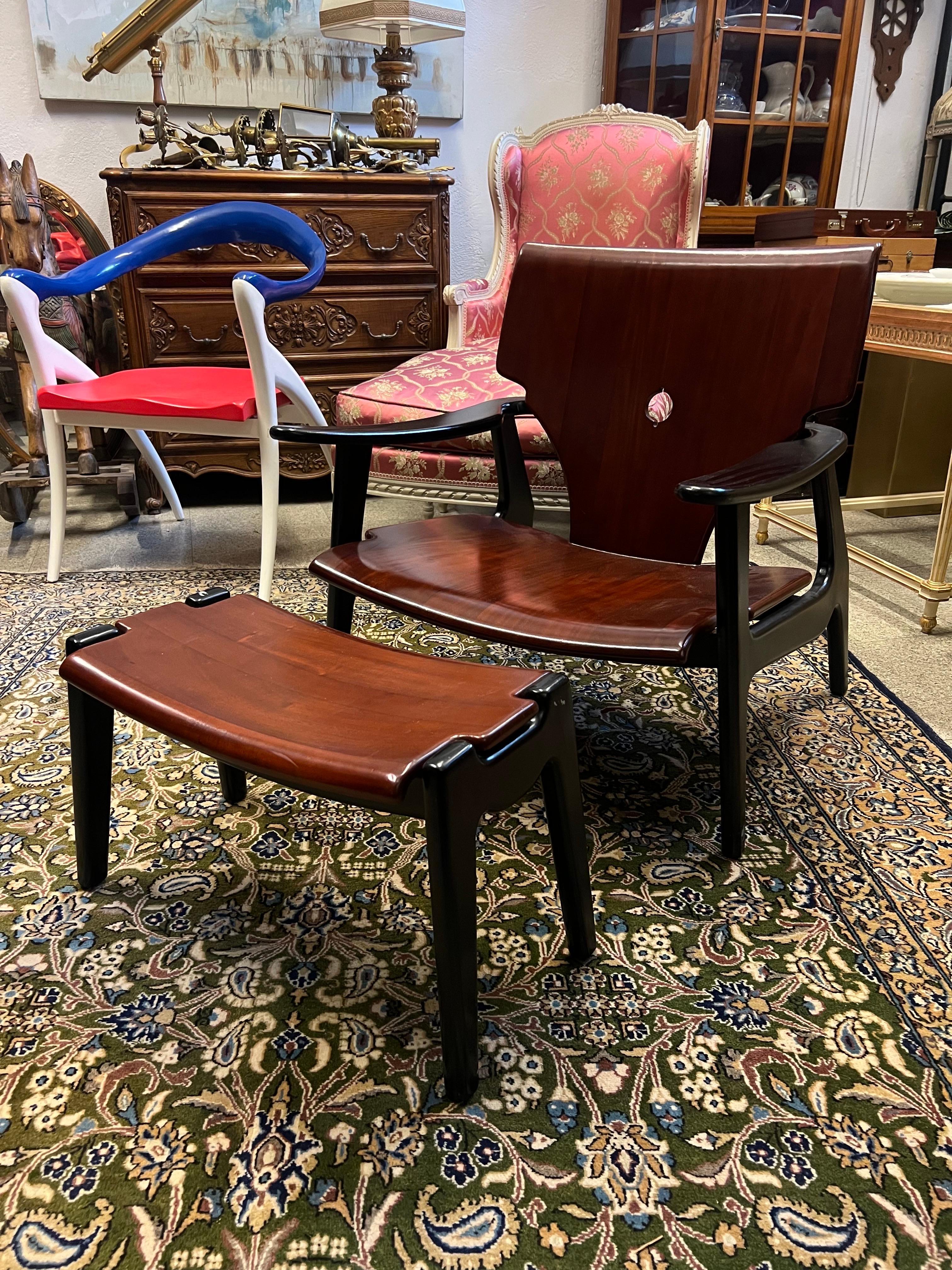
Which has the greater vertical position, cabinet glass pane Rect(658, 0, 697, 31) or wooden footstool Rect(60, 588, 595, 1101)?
cabinet glass pane Rect(658, 0, 697, 31)

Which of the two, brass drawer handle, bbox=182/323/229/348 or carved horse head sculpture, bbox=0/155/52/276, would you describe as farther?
brass drawer handle, bbox=182/323/229/348

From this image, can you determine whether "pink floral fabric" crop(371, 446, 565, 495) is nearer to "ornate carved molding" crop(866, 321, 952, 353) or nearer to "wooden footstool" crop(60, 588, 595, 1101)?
"ornate carved molding" crop(866, 321, 952, 353)

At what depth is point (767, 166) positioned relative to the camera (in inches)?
148

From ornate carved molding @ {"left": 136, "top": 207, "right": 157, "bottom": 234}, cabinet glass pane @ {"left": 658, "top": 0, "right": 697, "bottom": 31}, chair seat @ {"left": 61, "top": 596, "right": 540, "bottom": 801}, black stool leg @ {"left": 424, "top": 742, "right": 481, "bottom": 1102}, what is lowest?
black stool leg @ {"left": 424, "top": 742, "right": 481, "bottom": 1102}

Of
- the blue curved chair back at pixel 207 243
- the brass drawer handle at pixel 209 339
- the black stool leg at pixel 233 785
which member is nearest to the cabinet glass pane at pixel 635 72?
the blue curved chair back at pixel 207 243

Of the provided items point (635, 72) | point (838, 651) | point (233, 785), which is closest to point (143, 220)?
point (635, 72)

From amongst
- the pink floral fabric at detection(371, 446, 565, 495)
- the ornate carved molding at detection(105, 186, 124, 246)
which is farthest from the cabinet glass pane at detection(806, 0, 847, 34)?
the ornate carved molding at detection(105, 186, 124, 246)

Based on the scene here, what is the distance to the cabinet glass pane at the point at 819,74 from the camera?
366 cm

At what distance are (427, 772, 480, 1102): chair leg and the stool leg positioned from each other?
0.61 metres

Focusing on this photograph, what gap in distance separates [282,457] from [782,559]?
1.79 meters

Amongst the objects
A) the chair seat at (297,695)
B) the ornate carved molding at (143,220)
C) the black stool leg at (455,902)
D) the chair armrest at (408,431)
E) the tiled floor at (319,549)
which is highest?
the ornate carved molding at (143,220)

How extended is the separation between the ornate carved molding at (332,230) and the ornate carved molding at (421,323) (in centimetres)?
32

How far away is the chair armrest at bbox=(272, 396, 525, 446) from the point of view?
1.61m

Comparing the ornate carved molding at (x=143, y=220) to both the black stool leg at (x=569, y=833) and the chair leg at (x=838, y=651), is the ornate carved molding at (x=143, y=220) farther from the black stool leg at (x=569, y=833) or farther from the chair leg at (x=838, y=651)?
the black stool leg at (x=569, y=833)
